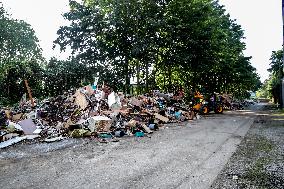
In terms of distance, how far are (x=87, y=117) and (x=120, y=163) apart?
20.4 ft

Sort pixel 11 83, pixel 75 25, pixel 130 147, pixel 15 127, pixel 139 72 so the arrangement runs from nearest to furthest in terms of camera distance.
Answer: pixel 130 147 < pixel 15 127 < pixel 11 83 < pixel 75 25 < pixel 139 72

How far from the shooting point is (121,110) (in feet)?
47.0

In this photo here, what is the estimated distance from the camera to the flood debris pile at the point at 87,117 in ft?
37.3

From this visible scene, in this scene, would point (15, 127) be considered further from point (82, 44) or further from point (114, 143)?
point (82, 44)

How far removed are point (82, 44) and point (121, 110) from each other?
11.8 m

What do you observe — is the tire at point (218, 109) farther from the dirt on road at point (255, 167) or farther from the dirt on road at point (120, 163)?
the dirt on road at point (255, 167)

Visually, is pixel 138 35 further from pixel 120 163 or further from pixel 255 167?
pixel 255 167


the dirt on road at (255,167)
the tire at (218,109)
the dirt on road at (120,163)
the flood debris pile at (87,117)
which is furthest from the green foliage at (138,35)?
the dirt on road at (255,167)

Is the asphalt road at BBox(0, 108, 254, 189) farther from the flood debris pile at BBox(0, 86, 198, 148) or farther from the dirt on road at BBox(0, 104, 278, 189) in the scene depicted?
the flood debris pile at BBox(0, 86, 198, 148)

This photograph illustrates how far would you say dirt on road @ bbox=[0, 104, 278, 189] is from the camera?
5504 millimetres

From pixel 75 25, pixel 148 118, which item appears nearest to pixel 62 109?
pixel 148 118

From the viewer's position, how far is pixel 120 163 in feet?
22.7

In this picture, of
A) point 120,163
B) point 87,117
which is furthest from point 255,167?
point 87,117

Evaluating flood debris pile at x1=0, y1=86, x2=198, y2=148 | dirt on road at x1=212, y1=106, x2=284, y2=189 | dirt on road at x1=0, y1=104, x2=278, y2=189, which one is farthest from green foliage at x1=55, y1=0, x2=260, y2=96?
dirt on road at x1=212, y1=106, x2=284, y2=189
